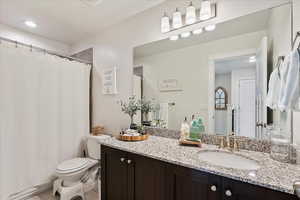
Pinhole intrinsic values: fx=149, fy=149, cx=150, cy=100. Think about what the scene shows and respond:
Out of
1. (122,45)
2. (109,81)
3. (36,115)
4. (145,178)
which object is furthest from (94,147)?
(122,45)

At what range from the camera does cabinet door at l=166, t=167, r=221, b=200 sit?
0.89 metres

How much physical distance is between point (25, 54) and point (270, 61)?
101 inches

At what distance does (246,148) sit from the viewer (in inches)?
49.3

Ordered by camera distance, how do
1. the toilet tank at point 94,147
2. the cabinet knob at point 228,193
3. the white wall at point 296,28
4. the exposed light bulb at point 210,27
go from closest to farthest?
the cabinet knob at point 228,193 < the white wall at point 296,28 < the exposed light bulb at point 210,27 < the toilet tank at point 94,147

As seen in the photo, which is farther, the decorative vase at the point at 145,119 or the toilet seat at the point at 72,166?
the decorative vase at the point at 145,119

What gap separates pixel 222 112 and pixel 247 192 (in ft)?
2.55

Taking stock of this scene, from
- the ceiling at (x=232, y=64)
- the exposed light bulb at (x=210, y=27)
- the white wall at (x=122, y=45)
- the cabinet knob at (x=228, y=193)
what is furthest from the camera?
the white wall at (x=122, y=45)

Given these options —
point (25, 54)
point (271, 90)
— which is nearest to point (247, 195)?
point (271, 90)

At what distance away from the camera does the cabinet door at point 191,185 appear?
89 centimetres

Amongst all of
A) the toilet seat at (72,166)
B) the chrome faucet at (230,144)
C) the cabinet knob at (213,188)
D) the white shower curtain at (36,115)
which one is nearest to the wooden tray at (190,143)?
the chrome faucet at (230,144)

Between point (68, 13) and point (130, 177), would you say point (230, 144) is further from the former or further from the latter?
point (68, 13)

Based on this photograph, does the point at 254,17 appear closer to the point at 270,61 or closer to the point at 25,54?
the point at 270,61

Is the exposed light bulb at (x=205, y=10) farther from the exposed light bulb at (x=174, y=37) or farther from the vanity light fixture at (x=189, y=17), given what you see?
the exposed light bulb at (x=174, y=37)

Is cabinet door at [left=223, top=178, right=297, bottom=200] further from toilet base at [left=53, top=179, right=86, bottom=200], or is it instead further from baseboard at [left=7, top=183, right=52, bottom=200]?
baseboard at [left=7, top=183, right=52, bottom=200]
